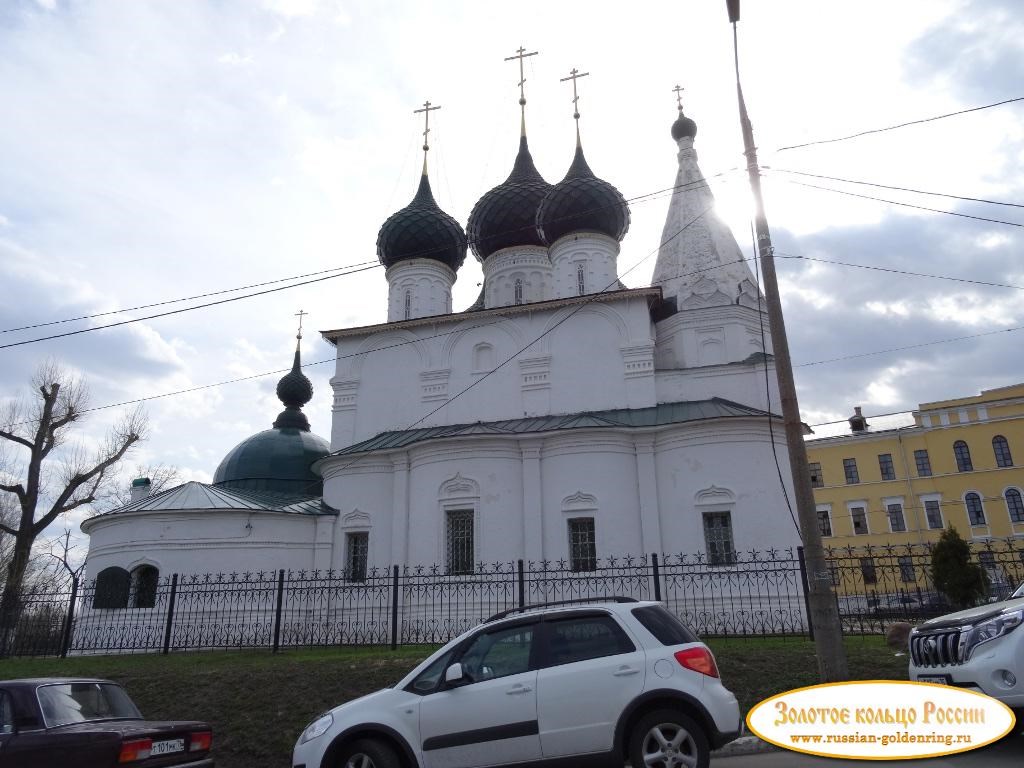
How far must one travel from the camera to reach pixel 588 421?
1781 centimetres

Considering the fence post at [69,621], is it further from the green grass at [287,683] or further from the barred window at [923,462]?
the barred window at [923,462]

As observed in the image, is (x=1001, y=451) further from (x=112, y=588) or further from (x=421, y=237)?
(x=112, y=588)

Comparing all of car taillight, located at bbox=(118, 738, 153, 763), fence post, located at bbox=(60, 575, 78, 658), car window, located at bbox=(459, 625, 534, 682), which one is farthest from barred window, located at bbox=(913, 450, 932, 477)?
car taillight, located at bbox=(118, 738, 153, 763)

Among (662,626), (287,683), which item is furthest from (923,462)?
(662,626)

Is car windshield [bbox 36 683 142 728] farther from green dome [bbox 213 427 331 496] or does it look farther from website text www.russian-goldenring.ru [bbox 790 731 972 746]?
green dome [bbox 213 427 331 496]

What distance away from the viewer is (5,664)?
14078 millimetres

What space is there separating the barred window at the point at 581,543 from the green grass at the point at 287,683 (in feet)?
19.3

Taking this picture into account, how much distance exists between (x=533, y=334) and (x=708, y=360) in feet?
17.0

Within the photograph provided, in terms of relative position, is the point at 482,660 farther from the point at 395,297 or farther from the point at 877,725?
the point at 395,297

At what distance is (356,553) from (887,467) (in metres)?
29.4

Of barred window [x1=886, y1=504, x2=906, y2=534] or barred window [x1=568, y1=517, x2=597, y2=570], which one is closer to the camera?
barred window [x1=568, y1=517, x2=597, y2=570]

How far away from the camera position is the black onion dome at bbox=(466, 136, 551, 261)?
2427 centimetres

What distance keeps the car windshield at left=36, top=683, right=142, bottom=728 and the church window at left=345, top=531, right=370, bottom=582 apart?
41.2 feet

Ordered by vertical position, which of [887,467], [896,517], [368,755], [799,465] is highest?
[887,467]
